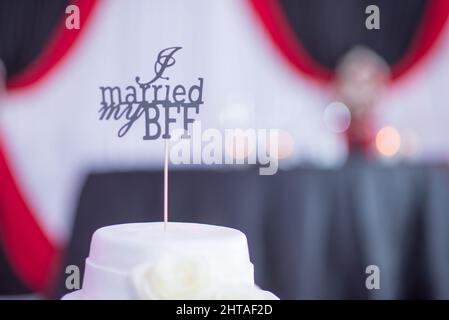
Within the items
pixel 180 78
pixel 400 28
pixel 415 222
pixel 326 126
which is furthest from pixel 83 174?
pixel 400 28

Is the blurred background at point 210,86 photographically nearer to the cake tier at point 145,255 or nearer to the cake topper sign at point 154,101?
the cake topper sign at point 154,101

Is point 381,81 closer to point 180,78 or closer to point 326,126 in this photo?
point 326,126

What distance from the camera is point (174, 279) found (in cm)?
80

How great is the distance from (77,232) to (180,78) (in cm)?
73

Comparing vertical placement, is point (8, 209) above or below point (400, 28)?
Result: below

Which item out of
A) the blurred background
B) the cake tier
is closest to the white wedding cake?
the cake tier

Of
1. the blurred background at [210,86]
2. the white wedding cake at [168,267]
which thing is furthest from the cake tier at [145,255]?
the blurred background at [210,86]

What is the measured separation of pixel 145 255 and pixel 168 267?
5 cm

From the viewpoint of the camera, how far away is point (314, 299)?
6.17ft

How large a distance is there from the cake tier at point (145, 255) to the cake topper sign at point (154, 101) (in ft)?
3.88

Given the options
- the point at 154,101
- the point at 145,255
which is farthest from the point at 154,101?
the point at 145,255

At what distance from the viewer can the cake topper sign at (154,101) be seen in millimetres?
2121

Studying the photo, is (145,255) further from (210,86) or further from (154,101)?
(210,86)

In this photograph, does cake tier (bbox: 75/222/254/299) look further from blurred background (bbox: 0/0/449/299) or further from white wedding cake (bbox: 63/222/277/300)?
blurred background (bbox: 0/0/449/299)
